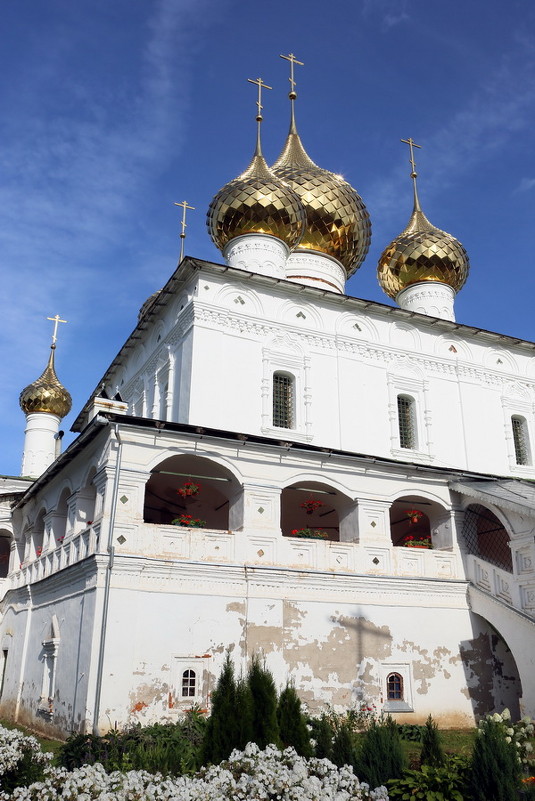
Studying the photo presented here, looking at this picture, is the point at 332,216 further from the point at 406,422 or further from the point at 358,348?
the point at 406,422

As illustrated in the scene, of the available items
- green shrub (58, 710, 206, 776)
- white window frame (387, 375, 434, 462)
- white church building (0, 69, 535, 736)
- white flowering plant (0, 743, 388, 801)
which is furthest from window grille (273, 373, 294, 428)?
white flowering plant (0, 743, 388, 801)

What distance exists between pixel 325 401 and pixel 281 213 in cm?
526

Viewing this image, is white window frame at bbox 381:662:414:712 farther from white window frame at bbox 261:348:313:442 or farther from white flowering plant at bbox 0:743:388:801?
white flowering plant at bbox 0:743:388:801

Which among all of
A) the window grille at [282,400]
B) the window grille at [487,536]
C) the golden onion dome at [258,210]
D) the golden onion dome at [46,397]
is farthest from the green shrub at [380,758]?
the golden onion dome at [46,397]

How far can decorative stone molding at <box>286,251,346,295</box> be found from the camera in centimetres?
1991

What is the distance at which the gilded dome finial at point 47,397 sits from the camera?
27.1 meters

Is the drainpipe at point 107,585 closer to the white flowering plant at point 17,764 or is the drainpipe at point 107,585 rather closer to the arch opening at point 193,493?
the arch opening at point 193,493

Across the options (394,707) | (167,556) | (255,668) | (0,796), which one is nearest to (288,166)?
(167,556)

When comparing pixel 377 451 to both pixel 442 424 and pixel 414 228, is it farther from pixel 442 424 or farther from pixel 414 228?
pixel 414 228

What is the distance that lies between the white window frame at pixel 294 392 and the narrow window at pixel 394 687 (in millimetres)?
5304

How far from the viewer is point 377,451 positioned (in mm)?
16469

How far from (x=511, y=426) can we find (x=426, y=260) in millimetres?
5690

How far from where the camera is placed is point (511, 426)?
1855 centimetres

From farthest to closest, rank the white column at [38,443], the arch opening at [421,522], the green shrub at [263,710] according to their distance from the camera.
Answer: the white column at [38,443]
the arch opening at [421,522]
the green shrub at [263,710]
